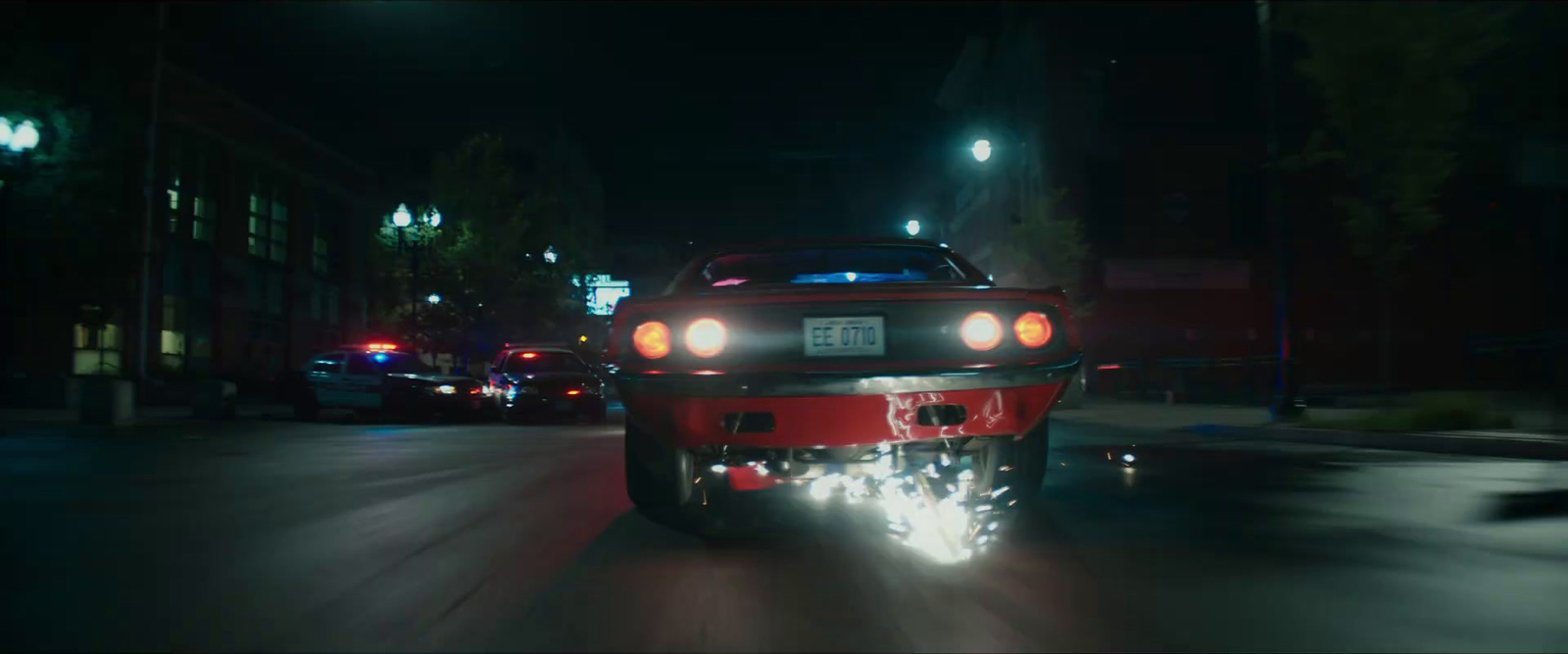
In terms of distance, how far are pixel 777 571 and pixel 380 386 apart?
58.4 feet

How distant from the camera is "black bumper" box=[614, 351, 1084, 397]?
5.00 meters

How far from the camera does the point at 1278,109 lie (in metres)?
15.5

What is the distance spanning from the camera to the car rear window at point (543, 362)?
68.5ft

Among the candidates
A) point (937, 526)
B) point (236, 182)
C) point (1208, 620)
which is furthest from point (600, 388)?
point (236, 182)

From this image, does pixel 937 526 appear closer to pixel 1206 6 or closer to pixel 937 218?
pixel 1206 6

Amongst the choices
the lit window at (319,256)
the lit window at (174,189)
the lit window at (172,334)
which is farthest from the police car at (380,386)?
the lit window at (319,256)

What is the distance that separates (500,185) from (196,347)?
11754 mm

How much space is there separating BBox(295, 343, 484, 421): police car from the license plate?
55.6 ft

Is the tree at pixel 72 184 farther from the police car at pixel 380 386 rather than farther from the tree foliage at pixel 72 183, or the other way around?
the police car at pixel 380 386

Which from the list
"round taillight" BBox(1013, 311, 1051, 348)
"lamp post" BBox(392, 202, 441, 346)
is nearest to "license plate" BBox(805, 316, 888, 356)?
"round taillight" BBox(1013, 311, 1051, 348)

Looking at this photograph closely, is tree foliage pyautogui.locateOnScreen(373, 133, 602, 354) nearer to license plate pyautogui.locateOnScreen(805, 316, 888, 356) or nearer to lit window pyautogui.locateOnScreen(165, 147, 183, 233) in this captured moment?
lit window pyautogui.locateOnScreen(165, 147, 183, 233)

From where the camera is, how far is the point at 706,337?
5246 millimetres

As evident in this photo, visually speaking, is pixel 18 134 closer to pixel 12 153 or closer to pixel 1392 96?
pixel 12 153

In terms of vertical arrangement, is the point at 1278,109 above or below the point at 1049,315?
above
